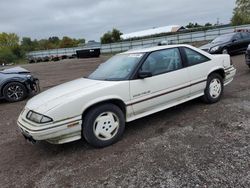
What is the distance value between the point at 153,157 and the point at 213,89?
269cm

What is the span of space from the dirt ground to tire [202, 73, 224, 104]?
354mm

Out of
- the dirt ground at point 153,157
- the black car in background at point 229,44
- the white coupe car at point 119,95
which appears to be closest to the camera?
the dirt ground at point 153,157

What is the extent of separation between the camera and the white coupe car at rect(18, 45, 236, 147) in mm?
3783

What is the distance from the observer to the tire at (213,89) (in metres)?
5.55

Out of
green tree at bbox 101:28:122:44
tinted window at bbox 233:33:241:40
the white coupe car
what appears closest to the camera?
the white coupe car

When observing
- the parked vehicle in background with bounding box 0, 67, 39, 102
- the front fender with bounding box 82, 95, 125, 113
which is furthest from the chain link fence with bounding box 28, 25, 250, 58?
the front fender with bounding box 82, 95, 125, 113

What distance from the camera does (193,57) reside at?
17.5ft

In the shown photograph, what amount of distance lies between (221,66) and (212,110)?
110 centimetres

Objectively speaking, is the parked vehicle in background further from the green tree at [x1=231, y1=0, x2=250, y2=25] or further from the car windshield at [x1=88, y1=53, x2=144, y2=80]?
the green tree at [x1=231, y1=0, x2=250, y2=25]

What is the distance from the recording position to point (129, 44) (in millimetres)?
38344

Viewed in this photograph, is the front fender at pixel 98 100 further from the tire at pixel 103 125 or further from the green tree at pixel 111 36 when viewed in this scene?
the green tree at pixel 111 36

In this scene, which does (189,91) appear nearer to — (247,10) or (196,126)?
(196,126)

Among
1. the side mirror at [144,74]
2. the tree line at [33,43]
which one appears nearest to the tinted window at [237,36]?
the side mirror at [144,74]

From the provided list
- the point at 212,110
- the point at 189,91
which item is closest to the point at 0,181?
A: the point at 189,91
